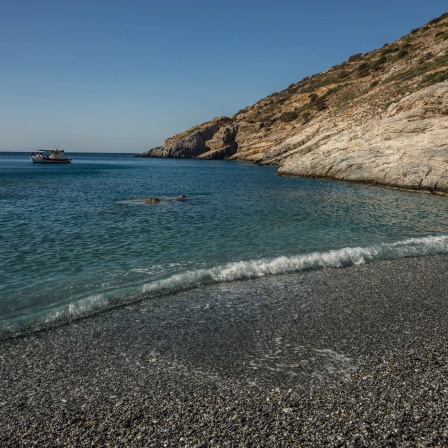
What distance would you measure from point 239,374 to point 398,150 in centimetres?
4674

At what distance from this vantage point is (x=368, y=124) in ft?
190

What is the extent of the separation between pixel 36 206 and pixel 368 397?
118 ft

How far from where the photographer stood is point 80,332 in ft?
38.2

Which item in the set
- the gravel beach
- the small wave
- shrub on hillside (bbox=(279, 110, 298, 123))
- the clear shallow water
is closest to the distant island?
shrub on hillside (bbox=(279, 110, 298, 123))

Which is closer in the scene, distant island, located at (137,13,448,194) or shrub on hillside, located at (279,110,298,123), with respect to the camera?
distant island, located at (137,13,448,194)

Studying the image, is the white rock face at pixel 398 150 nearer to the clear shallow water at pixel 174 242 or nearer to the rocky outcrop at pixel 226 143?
the clear shallow water at pixel 174 242

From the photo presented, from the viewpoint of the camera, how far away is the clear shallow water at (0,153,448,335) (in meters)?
15.3

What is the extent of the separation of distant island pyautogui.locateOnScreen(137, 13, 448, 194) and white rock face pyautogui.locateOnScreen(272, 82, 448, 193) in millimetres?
111

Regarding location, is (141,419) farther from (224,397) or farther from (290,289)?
(290,289)

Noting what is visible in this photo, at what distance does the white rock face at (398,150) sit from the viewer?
43.8 metres

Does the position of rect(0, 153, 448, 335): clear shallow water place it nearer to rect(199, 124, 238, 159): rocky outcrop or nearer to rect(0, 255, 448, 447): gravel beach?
rect(0, 255, 448, 447): gravel beach

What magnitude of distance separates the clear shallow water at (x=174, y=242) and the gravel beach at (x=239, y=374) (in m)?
2.37

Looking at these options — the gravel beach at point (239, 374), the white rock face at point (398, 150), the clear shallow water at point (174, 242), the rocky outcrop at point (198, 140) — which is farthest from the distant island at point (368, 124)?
the gravel beach at point (239, 374)

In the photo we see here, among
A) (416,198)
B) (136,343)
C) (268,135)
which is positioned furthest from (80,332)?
(268,135)
